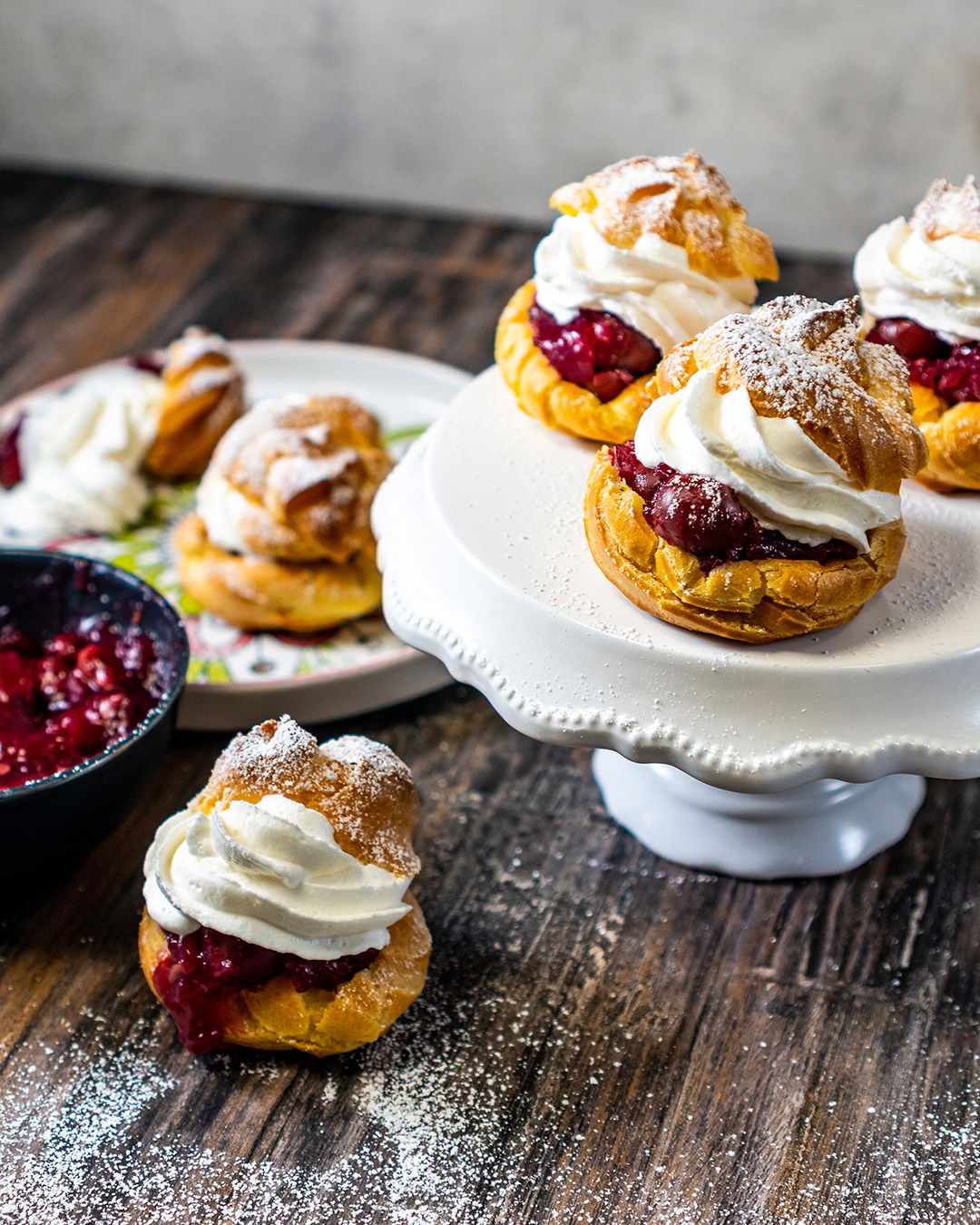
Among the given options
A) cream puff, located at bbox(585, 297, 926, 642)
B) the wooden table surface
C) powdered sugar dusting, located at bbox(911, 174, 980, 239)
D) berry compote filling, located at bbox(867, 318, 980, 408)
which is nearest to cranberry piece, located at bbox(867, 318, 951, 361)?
berry compote filling, located at bbox(867, 318, 980, 408)

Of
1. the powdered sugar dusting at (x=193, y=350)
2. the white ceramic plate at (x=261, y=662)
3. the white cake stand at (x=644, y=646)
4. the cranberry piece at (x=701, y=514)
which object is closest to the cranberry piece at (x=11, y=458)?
the white ceramic plate at (x=261, y=662)

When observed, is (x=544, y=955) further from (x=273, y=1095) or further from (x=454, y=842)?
(x=273, y=1095)

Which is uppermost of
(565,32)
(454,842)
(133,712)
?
(565,32)

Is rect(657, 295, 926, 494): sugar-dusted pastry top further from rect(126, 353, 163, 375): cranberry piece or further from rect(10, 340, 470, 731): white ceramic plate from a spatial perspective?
rect(126, 353, 163, 375): cranberry piece

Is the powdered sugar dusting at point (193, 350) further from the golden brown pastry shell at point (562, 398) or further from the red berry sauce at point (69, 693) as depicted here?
the golden brown pastry shell at point (562, 398)

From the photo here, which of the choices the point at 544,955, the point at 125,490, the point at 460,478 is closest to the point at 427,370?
the point at 125,490

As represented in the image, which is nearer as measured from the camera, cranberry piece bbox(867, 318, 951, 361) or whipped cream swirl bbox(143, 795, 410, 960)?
whipped cream swirl bbox(143, 795, 410, 960)
